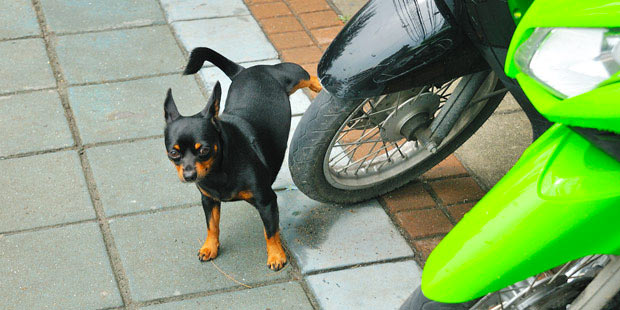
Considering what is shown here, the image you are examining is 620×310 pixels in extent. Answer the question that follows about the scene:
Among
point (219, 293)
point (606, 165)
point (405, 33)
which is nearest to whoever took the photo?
point (606, 165)

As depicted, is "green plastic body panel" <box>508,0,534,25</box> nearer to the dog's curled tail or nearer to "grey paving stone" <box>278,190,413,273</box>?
"grey paving stone" <box>278,190,413,273</box>

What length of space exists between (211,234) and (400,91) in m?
1.02

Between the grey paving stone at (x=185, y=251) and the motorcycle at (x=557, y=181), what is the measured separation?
59.3 inches

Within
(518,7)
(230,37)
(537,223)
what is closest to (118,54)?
(230,37)

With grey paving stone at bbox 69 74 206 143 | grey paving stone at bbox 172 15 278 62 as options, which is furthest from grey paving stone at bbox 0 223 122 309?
grey paving stone at bbox 172 15 278 62

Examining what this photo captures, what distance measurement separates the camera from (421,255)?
3.25 m

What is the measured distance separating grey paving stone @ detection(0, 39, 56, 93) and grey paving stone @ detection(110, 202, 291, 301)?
59.8 inches

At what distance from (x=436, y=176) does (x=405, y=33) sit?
4.10 ft

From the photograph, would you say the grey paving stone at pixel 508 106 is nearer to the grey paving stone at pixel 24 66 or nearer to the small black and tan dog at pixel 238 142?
the small black and tan dog at pixel 238 142

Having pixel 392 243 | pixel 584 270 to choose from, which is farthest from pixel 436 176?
pixel 584 270

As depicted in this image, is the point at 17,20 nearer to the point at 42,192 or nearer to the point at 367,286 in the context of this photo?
the point at 42,192

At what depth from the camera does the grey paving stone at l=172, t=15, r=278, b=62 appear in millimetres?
4801

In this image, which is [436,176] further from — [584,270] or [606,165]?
[606,165]

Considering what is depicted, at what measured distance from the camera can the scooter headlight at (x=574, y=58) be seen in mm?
1460
